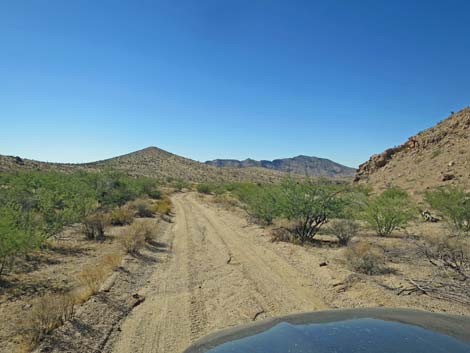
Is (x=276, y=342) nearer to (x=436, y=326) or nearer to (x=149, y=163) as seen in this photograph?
(x=436, y=326)

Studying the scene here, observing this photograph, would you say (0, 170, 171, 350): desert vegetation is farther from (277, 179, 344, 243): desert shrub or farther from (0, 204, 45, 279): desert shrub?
(277, 179, 344, 243): desert shrub

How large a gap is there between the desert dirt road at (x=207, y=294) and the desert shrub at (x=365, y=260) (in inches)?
85.8

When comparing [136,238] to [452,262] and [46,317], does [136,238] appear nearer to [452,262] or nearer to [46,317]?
[46,317]

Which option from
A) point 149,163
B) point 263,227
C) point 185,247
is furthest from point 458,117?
point 149,163

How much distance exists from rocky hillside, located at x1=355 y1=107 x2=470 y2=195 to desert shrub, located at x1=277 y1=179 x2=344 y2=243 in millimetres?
21464

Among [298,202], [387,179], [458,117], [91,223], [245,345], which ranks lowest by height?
[245,345]

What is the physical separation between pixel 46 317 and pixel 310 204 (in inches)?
567

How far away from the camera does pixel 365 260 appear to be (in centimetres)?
1388

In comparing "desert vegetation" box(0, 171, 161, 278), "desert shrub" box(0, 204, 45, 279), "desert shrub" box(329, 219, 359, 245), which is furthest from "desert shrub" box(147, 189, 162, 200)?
"desert shrub" box(0, 204, 45, 279)

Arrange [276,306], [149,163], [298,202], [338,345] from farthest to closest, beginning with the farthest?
[149,163] < [298,202] < [276,306] < [338,345]

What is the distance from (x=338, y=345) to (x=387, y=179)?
4765 cm

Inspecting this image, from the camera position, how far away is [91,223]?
2080cm

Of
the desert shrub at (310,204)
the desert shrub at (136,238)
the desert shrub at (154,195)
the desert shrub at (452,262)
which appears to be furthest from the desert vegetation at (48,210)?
the desert shrub at (452,262)

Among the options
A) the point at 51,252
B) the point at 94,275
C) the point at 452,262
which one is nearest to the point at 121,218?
the point at 51,252
